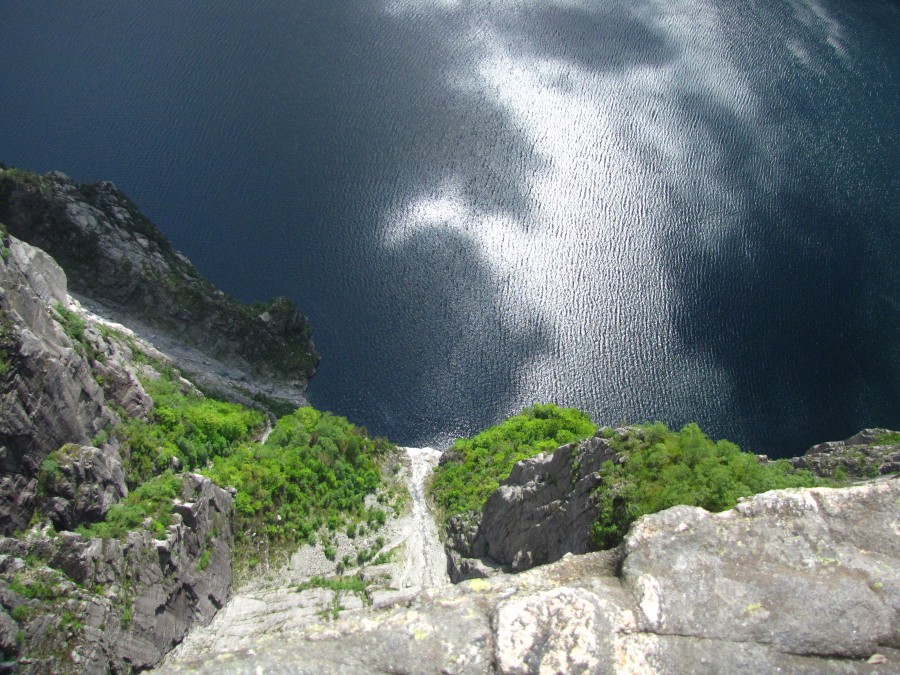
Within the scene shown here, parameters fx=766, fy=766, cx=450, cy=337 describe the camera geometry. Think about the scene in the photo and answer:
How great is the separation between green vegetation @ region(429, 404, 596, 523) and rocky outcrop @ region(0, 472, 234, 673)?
1409 centimetres

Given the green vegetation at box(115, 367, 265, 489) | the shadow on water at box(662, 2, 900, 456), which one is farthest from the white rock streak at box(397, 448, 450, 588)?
the shadow on water at box(662, 2, 900, 456)

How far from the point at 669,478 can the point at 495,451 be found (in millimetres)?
22958

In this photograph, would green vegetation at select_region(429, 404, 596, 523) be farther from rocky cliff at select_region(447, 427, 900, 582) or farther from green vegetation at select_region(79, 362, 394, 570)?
green vegetation at select_region(79, 362, 394, 570)

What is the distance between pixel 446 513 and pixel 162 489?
16.7 metres

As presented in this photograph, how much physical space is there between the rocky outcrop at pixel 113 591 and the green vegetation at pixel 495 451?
46.2 feet

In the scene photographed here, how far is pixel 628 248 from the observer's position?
67625mm

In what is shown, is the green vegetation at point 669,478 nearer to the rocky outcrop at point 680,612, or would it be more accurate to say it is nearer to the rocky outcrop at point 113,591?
the rocky outcrop at point 680,612

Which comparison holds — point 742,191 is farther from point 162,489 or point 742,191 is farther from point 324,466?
point 162,489

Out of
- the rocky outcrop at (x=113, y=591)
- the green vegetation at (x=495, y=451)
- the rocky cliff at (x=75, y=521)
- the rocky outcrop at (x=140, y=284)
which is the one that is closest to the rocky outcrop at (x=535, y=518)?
the green vegetation at (x=495, y=451)

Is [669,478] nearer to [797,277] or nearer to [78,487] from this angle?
[78,487]

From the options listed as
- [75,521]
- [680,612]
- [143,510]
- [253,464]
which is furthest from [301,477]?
[680,612]

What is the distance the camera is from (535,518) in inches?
1379

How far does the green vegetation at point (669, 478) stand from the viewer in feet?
81.9

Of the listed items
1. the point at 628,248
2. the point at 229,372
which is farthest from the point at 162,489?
the point at 628,248
